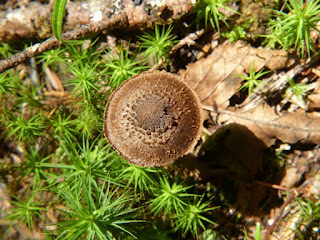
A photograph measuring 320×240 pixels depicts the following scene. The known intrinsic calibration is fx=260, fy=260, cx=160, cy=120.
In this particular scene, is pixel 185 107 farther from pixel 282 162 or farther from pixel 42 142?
pixel 42 142

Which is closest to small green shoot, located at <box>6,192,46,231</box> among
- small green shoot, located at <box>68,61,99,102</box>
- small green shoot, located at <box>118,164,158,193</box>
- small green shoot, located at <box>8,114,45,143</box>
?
small green shoot, located at <box>8,114,45,143</box>

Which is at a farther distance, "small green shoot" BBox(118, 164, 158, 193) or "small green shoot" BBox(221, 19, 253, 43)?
"small green shoot" BBox(221, 19, 253, 43)

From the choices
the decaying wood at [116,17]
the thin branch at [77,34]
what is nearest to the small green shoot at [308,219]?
the decaying wood at [116,17]

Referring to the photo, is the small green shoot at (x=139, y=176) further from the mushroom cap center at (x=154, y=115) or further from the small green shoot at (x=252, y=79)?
the small green shoot at (x=252, y=79)

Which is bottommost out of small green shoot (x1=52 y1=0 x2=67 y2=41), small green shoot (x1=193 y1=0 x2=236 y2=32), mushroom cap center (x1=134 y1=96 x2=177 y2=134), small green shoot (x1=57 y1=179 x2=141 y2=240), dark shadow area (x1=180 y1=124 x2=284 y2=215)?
dark shadow area (x1=180 y1=124 x2=284 y2=215)

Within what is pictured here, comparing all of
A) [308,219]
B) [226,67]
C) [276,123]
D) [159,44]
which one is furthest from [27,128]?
[308,219]

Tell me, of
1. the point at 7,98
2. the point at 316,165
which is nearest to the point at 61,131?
the point at 7,98

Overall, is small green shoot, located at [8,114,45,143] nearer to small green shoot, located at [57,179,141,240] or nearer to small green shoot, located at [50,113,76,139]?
small green shoot, located at [50,113,76,139]
